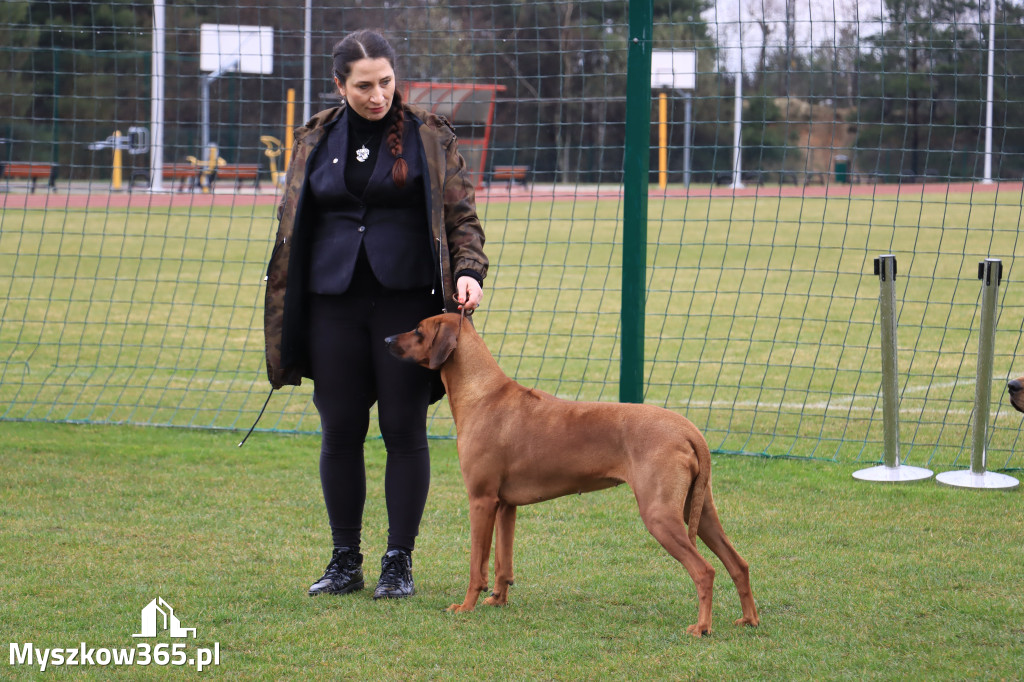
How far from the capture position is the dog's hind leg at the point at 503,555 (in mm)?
3835

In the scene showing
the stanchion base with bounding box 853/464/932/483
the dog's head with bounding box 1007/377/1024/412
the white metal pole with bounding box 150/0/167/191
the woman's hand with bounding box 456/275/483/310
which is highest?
the white metal pole with bounding box 150/0/167/191

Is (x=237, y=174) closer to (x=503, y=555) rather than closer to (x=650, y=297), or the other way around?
(x=650, y=297)

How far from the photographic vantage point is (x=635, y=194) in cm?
582

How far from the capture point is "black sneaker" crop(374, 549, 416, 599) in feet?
12.8

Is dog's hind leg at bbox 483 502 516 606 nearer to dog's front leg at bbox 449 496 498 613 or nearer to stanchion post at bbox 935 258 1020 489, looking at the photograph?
dog's front leg at bbox 449 496 498 613

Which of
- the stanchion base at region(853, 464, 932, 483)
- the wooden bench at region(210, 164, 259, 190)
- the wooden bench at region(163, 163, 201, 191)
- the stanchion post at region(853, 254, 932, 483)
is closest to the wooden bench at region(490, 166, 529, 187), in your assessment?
the wooden bench at region(210, 164, 259, 190)

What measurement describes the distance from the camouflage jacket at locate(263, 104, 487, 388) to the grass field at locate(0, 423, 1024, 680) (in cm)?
91

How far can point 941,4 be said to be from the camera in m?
8.86

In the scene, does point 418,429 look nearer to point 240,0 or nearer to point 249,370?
point 249,370

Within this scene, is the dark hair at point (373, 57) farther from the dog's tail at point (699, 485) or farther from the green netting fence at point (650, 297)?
the green netting fence at point (650, 297)

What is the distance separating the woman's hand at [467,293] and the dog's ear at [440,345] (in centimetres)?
10

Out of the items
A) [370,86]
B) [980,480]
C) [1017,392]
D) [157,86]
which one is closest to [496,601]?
[370,86]

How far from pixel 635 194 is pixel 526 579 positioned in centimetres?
240

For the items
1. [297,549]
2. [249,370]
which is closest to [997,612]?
[297,549]
